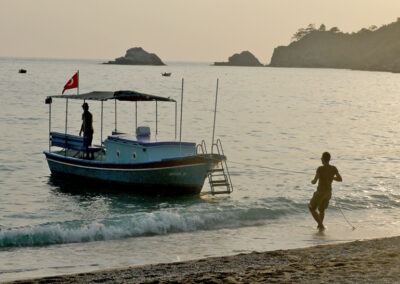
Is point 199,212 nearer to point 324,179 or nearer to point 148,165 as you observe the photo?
point 148,165

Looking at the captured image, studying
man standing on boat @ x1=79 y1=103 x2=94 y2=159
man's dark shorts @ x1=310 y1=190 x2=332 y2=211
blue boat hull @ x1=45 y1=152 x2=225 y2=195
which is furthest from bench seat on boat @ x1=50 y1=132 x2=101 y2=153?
man's dark shorts @ x1=310 y1=190 x2=332 y2=211

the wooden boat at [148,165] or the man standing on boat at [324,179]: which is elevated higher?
the man standing on boat at [324,179]

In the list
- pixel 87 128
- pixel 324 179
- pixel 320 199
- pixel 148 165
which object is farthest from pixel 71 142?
pixel 324 179

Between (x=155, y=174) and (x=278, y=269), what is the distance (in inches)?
426

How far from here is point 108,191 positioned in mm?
24312

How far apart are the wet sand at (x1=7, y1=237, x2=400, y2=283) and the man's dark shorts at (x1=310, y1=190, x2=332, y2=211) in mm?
2090

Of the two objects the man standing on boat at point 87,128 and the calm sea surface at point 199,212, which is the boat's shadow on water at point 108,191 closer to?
the calm sea surface at point 199,212

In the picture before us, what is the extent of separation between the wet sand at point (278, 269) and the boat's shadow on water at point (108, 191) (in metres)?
8.77

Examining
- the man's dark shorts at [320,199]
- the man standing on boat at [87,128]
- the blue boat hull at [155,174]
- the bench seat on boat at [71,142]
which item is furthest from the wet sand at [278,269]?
the bench seat on boat at [71,142]

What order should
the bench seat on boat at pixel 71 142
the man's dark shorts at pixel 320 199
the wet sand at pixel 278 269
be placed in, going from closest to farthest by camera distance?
the wet sand at pixel 278 269
the man's dark shorts at pixel 320 199
the bench seat on boat at pixel 71 142

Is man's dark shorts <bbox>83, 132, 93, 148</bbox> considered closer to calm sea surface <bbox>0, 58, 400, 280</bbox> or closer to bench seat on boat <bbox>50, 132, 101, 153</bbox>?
bench seat on boat <bbox>50, 132, 101, 153</bbox>

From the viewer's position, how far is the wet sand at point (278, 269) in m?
11.6

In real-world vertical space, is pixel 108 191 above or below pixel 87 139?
below

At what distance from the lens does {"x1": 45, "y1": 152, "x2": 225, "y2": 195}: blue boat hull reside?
22312 mm
